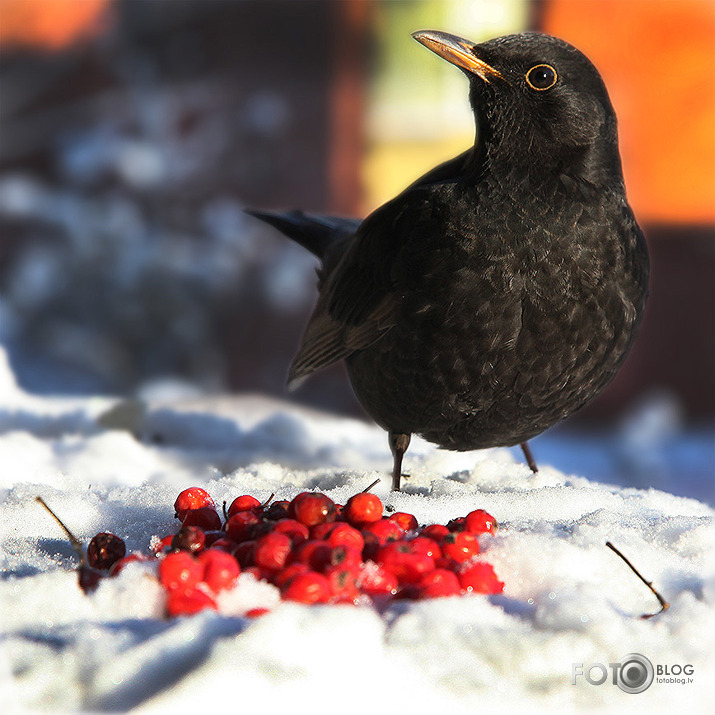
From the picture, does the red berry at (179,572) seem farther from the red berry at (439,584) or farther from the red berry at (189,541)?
the red berry at (439,584)

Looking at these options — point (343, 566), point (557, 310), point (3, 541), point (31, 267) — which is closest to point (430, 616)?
point (343, 566)

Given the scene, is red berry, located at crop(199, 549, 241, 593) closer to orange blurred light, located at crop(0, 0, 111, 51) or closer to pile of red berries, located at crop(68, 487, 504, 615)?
pile of red berries, located at crop(68, 487, 504, 615)

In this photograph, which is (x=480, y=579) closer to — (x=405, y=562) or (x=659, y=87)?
(x=405, y=562)

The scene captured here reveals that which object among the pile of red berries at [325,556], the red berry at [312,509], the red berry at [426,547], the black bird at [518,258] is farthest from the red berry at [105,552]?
the black bird at [518,258]

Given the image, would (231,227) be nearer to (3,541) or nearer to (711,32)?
(711,32)

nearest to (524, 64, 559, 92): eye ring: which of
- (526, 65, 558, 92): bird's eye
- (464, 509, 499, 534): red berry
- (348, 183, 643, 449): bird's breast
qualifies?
(526, 65, 558, 92): bird's eye
